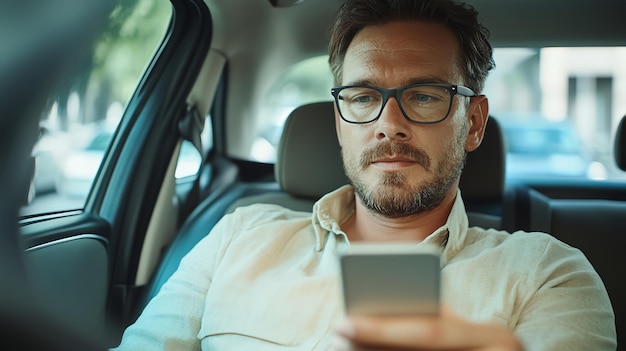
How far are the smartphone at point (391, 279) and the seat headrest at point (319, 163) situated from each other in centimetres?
117

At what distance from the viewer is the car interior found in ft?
5.50

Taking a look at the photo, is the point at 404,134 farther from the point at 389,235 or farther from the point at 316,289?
the point at 316,289

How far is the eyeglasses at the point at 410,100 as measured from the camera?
154 centimetres

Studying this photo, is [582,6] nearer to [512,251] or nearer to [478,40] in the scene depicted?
[478,40]

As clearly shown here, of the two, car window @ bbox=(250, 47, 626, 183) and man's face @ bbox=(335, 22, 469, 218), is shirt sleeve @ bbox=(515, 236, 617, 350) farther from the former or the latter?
car window @ bbox=(250, 47, 626, 183)

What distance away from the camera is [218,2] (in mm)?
2059

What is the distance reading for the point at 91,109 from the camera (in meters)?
1.95

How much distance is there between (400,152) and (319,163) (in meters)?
0.48

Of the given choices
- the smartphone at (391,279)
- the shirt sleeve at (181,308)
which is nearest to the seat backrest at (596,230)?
the shirt sleeve at (181,308)

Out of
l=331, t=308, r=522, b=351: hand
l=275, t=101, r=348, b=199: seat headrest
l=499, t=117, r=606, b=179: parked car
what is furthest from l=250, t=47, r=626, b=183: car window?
l=331, t=308, r=522, b=351: hand

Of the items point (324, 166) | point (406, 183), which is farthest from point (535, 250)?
point (324, 166)

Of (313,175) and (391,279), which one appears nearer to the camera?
(391,279)

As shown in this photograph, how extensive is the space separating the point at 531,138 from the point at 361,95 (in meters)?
3.23

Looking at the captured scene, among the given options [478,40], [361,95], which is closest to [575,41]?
[478,40]
